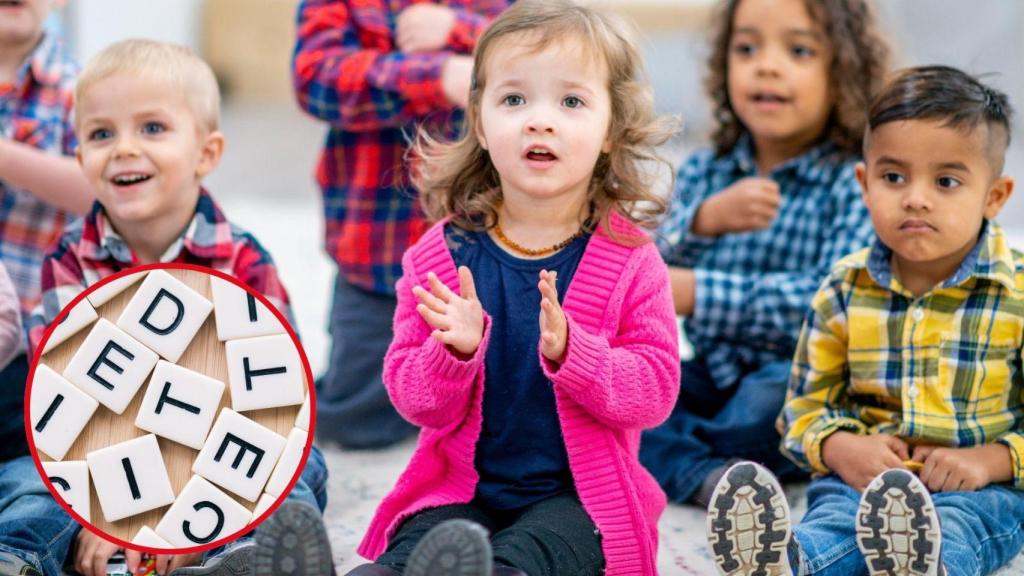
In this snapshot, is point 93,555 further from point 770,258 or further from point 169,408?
point 770,258

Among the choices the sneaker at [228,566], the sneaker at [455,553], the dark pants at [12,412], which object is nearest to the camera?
the sneaker at [455,553]

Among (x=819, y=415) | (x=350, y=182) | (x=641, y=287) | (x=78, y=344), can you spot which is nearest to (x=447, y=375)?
(x=641, y=287)

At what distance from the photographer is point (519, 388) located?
1.33m

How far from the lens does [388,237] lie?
2.00 meters

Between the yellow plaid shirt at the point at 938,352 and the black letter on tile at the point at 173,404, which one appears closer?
the black letter on tile at the point at 173,404

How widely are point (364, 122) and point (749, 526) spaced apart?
1.06 metres

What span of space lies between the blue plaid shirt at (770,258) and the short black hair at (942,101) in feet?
1.14

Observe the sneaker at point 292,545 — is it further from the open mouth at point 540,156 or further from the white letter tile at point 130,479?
the open mouth at point 540,156

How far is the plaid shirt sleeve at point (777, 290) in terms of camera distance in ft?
5.87

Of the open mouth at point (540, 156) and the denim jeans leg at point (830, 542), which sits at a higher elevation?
the open mouth at point (540, 156)

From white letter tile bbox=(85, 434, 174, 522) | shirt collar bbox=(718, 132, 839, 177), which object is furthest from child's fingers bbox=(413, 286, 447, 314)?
shirt collar bbox=(718, 132, 839, 177)

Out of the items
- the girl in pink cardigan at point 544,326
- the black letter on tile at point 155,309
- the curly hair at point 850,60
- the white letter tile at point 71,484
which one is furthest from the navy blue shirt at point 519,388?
the curly hair at point 850,60

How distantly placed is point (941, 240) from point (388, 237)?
95 cm

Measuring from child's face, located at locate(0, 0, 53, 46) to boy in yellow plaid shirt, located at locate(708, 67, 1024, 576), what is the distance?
123 cm
